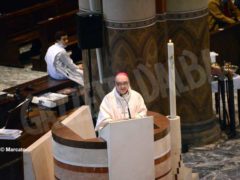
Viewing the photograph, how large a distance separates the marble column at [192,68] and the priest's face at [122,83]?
214cm

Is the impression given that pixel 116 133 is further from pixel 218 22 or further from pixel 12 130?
pixel 218 22

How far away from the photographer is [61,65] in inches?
466

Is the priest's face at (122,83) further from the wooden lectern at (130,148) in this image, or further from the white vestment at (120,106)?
the wooden lectern at (130,148)

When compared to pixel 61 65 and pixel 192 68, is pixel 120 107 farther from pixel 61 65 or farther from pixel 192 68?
pixel 61 65

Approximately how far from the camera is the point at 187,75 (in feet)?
33.0

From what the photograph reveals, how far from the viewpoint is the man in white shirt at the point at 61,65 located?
11781 millimetres

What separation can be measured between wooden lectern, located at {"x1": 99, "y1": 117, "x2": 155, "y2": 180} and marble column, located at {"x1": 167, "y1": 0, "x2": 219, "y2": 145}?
9.13ft

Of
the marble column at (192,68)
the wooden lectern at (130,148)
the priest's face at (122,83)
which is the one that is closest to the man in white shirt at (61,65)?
the marble column at (192,68)

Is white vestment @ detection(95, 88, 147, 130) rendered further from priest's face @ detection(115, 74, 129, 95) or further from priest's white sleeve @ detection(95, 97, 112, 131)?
priest's face @ detection(115, 74, 129, 95)

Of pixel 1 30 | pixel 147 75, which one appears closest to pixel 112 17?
pixel 147 75

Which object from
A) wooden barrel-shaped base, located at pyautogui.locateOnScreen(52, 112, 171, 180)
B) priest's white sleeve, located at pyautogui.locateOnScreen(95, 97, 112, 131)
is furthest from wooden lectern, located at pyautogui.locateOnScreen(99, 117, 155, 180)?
priest's white sleeve, located at pyautogui.locateOnScreen(95, 97, 112, 131)

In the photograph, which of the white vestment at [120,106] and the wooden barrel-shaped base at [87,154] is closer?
the wooden barrel-shaped base at [87,154]

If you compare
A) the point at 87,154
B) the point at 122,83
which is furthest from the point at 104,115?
the point at 87,154

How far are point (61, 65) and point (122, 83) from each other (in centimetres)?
397
